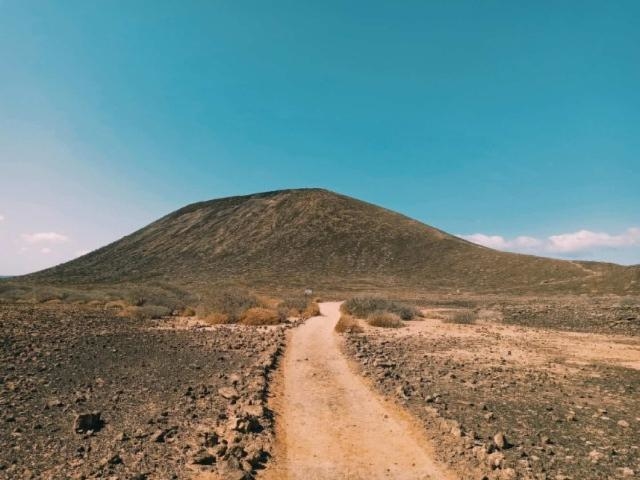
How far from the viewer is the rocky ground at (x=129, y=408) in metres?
6.04

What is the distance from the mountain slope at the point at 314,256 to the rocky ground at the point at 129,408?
46.3 metres

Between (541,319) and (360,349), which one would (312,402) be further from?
(541,319)

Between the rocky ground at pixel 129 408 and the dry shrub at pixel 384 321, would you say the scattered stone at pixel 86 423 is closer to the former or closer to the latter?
the rocky ground at pixel 129 408

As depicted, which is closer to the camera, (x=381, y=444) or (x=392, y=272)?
(x=381, y=444)

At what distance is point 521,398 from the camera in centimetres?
991

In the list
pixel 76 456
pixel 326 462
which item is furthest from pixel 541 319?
pixel 76 456

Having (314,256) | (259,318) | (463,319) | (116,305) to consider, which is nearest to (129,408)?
(259,318)

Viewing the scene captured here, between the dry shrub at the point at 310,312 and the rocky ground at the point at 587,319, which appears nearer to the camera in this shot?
the rocky ground at the point at 587,319

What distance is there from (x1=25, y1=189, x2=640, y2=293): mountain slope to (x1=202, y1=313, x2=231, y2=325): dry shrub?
3498 centimetres

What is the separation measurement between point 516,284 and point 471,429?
63000 mm

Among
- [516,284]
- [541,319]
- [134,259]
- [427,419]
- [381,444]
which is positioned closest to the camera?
[381,444]

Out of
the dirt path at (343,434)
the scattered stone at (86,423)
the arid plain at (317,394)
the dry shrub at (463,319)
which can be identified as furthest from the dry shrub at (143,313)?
the scattered stone at (86,423)

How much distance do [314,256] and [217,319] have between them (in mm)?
61163

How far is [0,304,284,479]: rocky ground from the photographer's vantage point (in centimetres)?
604
